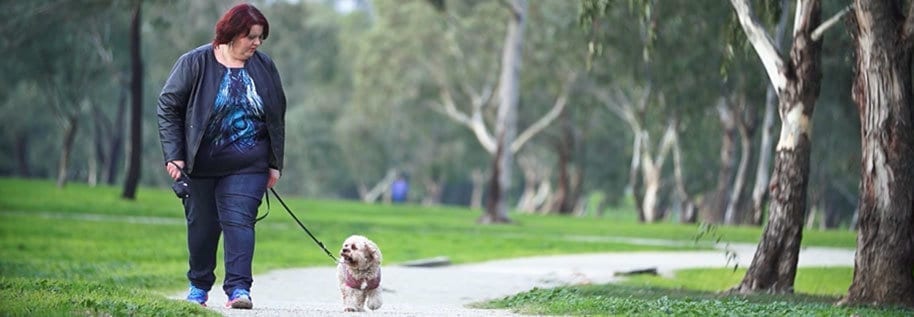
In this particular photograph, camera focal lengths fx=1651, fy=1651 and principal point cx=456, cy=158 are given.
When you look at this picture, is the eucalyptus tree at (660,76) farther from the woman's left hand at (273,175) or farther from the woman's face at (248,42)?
the woman's face at (248,42)

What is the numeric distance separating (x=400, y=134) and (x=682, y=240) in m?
44.5

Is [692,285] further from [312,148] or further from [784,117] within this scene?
[312,148]

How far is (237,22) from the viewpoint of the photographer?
391 inches

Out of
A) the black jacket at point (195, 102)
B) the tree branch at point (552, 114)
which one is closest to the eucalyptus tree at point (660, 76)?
the tree branch at point (552, 114)

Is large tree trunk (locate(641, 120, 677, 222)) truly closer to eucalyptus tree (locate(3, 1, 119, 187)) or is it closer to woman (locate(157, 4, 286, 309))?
eucalyptus tree (locate(3, 1, 119, 187))

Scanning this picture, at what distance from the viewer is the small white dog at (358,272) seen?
1048 cm

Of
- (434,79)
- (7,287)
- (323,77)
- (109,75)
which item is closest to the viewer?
(7,287)

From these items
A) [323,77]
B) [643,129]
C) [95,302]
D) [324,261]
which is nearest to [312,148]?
[323,77]

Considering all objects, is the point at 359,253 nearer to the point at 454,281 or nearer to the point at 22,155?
the point at 454,281

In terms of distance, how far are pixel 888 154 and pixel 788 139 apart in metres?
2.00

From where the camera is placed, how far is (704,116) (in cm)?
5409

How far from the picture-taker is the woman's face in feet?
32.7

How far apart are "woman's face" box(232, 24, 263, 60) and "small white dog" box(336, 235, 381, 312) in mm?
1371

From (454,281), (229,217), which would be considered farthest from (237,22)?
(454,281)
